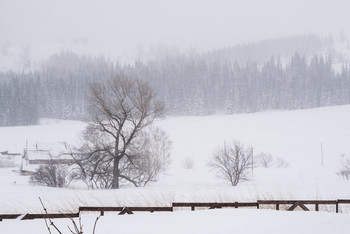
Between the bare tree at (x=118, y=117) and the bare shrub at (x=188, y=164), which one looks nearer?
the bare tree at (x=118, y=117)

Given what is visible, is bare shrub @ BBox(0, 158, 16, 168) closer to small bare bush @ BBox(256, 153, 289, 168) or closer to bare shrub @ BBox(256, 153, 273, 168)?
bare shrub @ BBox(256, 153, 273, 168)

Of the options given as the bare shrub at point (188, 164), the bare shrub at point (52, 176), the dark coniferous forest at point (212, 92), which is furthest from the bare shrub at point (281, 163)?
the dark coniferous forest at point (212, 92)

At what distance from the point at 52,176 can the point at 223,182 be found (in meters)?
16.5

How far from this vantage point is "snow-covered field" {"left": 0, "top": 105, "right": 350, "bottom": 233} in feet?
25.6

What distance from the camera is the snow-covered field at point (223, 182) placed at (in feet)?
25.6

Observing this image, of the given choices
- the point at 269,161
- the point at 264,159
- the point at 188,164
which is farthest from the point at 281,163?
the point at 188,164

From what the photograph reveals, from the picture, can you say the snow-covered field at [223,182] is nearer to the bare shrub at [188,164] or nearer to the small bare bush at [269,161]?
the bare shrub at [188,164]

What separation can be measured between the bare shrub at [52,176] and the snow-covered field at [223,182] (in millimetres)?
2532

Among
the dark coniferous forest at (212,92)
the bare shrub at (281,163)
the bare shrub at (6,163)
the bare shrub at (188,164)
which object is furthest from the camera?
the dark coniferous forest at (212,92)

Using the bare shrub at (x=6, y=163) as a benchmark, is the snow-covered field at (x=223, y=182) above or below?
above

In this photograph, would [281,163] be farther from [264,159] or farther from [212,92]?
[212,92]

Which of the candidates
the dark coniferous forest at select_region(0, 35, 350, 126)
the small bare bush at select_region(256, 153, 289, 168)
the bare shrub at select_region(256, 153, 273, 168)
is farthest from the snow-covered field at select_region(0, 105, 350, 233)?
the dark coniferous forest at select_region(0, 35, 350, 126)

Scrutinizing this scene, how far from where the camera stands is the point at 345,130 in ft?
216

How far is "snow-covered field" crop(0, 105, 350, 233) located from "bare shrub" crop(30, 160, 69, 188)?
99.7 inches
